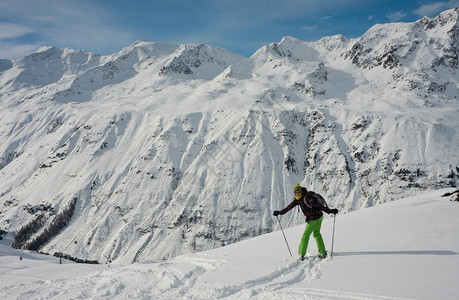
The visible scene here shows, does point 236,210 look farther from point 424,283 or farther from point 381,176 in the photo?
point 424,283

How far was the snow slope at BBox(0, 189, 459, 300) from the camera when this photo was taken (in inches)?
317

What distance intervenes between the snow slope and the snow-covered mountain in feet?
395

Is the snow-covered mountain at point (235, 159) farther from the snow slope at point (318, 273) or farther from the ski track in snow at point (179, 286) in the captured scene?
the ski track in snow at point (179, 286)

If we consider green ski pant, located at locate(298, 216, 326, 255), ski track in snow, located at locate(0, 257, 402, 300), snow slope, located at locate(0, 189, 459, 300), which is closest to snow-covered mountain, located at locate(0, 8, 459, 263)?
snow slope, located at locate(0, 189, 459, 300)

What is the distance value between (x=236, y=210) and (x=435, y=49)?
543 ft

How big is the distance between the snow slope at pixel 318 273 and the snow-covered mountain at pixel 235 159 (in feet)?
395

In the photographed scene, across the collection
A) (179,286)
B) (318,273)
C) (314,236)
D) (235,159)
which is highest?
(235,159)

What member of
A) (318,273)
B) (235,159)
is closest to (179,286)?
(318,273)

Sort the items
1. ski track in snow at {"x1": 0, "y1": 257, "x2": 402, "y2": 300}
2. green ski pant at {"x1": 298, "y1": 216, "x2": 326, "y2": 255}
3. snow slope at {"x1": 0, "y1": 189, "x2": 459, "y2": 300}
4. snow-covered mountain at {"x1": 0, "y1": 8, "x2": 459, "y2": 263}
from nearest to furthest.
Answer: snow slope at {"x1": 0, "y1": 189, "x2": 459, "y2": 300}
ski track in snow at {"x1": 0, "y1": 257, "x2": 402, "y2": 300}
green ski pant at {"x1": 298, "y1": 216, "x2": 326, "y2": 255}
snow-covered mountain at {"x1": 0, "y1": 8, "x2": 459, "y2": 263}

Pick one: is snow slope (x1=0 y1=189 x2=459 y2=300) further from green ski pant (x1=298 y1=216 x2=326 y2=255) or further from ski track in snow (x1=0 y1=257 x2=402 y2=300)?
green ski pant (x1=298 y1=216 x2=326 y2=255)

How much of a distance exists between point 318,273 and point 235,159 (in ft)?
472

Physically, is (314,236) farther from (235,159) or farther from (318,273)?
(235,159)

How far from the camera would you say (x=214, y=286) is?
9.34 m

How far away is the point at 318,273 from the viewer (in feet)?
32.2
